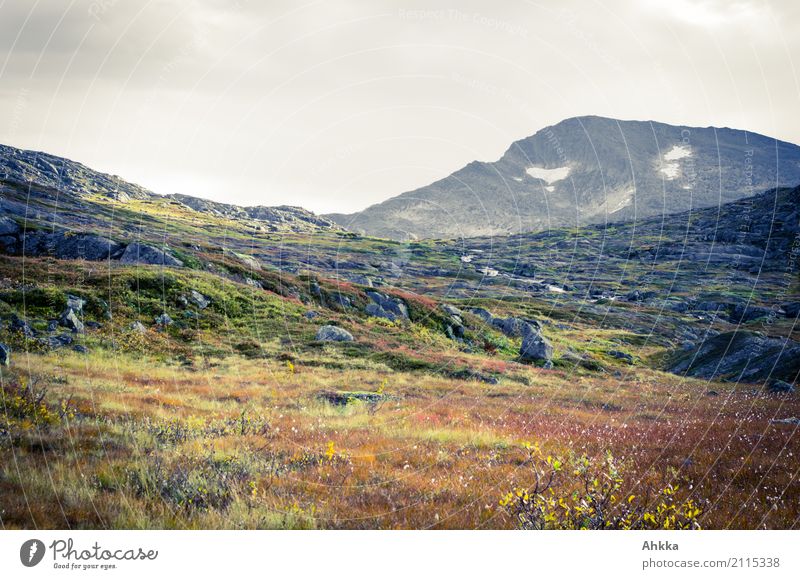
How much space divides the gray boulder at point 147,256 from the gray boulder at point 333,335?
1756cm

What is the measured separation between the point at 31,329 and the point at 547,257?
183730 millimetres

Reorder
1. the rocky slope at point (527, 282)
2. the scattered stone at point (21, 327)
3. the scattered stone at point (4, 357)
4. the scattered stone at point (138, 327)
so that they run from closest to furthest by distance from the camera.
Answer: the scattered stone at point (4, 357), the scattered stone at point (21, 327), the scattered stone at point (138, 327), the rocky slope at point (527, 282)

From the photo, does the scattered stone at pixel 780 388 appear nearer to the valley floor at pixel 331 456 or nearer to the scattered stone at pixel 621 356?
the valley floor at pixel 331 456

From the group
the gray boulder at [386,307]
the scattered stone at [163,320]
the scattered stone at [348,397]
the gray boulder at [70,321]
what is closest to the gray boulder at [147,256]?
the scattered stone at [163,320]

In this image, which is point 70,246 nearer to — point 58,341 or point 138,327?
point 138,327

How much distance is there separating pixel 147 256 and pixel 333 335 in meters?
21.3

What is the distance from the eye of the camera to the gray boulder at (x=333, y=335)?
100ft

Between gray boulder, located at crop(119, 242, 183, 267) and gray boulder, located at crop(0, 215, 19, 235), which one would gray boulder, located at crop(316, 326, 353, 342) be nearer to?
gray boulder, located at crop(119, 242, 183, 267)

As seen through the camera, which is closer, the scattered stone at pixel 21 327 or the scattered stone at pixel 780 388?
the scattered stone at pixel 21 327

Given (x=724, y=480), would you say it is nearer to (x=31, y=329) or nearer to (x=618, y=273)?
(x=31, y=329)

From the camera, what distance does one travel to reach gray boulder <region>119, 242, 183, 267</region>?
125 feet

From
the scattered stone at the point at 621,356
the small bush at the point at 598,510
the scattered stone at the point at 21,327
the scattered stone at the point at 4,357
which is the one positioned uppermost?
the small bush at the point at 598,510

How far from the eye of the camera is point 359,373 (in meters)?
23.0

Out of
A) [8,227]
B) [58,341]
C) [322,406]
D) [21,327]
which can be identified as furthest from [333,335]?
[8,227]
